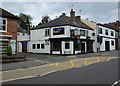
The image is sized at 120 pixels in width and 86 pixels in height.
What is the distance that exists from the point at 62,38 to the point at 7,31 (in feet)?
50.2

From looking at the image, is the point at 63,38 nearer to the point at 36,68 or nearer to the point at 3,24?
the point at 3,24

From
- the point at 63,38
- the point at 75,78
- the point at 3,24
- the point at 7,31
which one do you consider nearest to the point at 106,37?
the point at 63,38

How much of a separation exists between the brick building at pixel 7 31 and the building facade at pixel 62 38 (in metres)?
14.2

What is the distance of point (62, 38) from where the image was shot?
46.4 meters

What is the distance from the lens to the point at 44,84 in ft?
41.1

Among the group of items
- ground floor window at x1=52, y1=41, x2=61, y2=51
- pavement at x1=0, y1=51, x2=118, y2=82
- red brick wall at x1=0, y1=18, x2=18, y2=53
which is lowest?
pavement at x1=0, y1=51, x2=118, y2=82

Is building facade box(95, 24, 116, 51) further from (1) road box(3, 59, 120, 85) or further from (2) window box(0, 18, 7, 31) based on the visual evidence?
(1) road box(3, 59, 120, 85)

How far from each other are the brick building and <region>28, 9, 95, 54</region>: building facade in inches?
559

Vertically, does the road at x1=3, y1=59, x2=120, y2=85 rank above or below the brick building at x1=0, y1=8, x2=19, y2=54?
below

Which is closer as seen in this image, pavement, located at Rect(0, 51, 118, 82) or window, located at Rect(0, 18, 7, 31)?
pavement, located at Rect(0, 51, 118, 82)

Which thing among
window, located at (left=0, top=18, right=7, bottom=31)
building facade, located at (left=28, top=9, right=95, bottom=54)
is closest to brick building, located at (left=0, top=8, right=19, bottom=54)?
window, located at (left=0, top=18, right=7, bottom=31)

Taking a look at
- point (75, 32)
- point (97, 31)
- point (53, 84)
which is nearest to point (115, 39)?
point (97, 31)

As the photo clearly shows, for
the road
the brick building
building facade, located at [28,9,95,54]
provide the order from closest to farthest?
the road → the brick building → building facade, located at [28,9,95,54]

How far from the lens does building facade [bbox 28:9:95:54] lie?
4672cm
